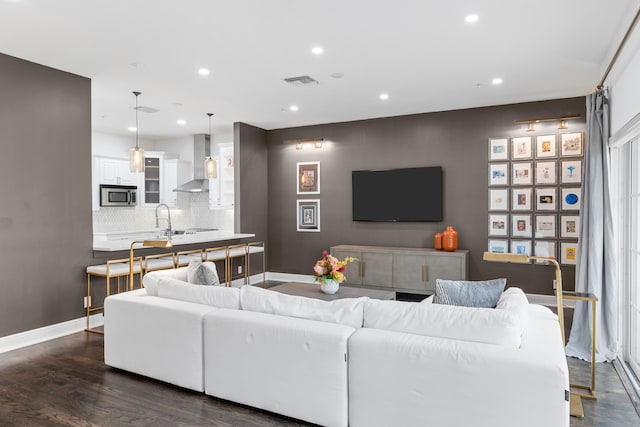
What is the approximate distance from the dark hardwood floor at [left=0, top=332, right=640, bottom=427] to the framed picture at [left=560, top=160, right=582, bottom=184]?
9.17 feet

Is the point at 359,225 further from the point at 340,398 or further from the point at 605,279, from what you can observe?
the point at 340,398

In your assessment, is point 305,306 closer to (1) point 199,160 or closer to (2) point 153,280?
(2) point 153,280

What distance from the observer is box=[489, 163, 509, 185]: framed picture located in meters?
5.96

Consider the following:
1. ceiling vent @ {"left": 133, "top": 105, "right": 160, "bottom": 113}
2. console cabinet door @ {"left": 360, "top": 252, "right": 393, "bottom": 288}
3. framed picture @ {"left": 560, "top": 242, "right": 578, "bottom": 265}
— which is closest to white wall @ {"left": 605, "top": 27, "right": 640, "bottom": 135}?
framed picture @ {"left": 560, "top": 242, "right": 578, "bottom": 265}

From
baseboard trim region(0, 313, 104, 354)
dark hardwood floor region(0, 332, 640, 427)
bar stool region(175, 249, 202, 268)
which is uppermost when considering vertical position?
bar stool region(175, 249, 202, 268)

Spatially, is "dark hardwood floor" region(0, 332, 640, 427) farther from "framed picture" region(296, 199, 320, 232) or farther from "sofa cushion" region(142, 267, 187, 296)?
"framed picture" region(296, 199, 320, 232)

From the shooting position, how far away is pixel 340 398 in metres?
2.43

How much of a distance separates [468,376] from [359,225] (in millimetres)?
4998

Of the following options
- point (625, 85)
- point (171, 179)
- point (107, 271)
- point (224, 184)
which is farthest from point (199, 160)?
point (625, 85)

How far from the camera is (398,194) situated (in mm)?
6676

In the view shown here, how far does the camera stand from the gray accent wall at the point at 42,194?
4.01 meters

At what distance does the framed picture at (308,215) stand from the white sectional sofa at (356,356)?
431 cm

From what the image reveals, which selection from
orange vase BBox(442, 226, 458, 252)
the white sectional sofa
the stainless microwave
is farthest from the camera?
the stainless microwave

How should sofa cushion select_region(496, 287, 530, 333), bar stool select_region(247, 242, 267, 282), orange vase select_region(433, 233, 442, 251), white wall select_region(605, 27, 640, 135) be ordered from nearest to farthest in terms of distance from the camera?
1. sofa cushion select_region(496, 287, 530, 333)
2. white wall select_region(605, 27, 640, 135)
3. orange vase select_region(433, 233, 442, 251)
4. bar stool select_region(247, 242, 267, 282)
